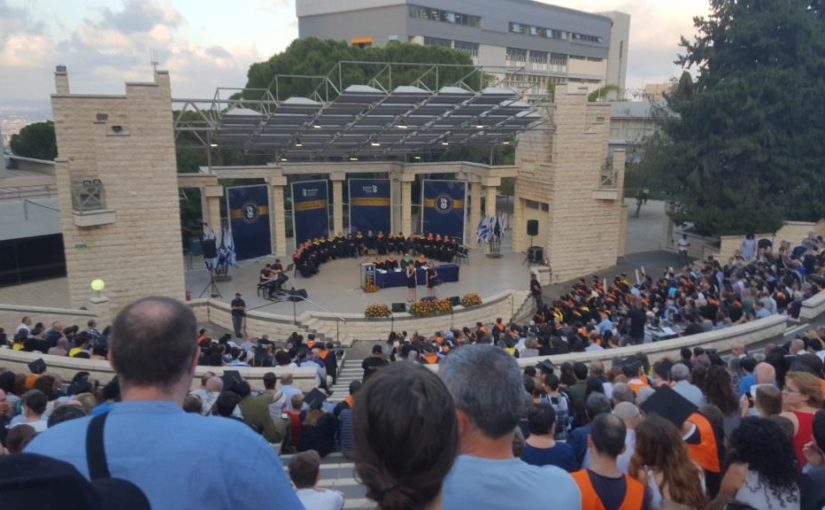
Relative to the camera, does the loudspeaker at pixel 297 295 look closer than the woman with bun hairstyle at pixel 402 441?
No

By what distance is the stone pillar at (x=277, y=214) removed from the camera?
82.8 ft

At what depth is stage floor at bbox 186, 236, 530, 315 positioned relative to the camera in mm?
20289

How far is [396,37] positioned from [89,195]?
44.3 metres

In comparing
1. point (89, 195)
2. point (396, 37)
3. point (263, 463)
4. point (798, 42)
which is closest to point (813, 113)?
point (798, 42)

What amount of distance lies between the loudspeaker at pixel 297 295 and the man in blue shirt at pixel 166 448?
59.6 ft

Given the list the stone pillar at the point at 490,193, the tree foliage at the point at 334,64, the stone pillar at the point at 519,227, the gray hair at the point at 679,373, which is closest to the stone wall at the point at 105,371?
the gray hair at the point at 679,373

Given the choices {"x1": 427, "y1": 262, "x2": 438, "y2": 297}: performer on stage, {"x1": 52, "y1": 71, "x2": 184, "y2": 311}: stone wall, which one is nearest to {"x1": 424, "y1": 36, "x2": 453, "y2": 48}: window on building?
{"x1": 427, "y1": 262, "x2": 438, "y2": 297}: performer on stage

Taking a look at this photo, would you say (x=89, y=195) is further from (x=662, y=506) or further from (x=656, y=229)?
(x=656, y=229)

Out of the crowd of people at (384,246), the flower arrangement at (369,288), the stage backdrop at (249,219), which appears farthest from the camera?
the crowd of people at (384,246)

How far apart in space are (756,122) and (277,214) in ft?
66.4

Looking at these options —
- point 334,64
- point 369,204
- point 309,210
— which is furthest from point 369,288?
point 334,64

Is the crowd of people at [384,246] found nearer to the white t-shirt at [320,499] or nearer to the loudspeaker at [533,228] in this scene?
the loudspeaker at [533,228]

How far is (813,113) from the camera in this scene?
25.6 meters

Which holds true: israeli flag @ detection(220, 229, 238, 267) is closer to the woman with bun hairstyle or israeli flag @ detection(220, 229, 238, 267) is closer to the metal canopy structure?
the metal canopy structure
